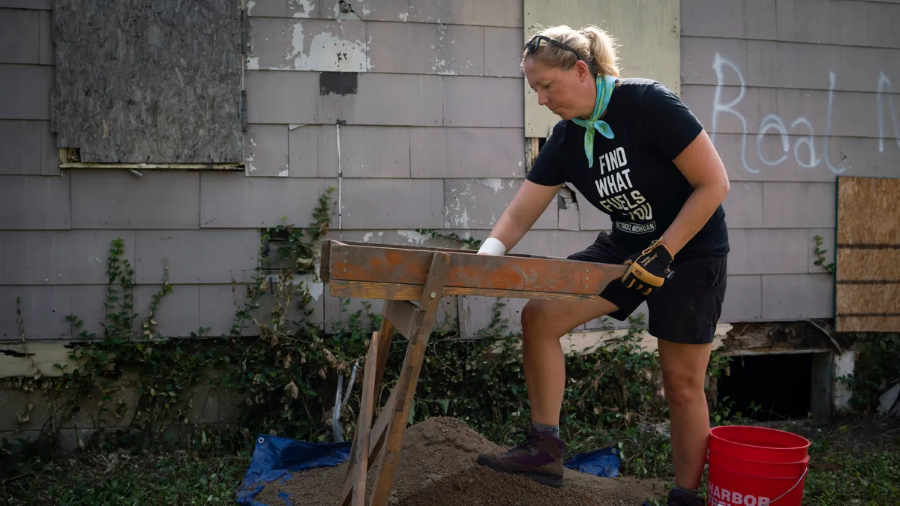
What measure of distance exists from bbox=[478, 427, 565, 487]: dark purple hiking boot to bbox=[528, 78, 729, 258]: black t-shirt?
852mm

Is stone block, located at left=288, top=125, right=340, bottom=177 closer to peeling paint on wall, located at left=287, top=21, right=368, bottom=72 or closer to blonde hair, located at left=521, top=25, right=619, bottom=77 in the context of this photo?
peeling paint on wall, located at left=287, top=21, right=368, bottom=72

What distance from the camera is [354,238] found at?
4402mm

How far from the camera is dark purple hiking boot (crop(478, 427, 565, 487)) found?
293 cm

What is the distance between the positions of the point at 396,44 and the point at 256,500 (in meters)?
2.61

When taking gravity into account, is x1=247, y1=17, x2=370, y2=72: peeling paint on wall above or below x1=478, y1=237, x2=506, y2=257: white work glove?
above

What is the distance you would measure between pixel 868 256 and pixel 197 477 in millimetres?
4448

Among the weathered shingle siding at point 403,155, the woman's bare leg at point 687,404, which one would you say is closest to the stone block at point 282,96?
the weathered shingle siding at point 403,155

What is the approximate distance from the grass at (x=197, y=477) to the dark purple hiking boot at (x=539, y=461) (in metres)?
1.07

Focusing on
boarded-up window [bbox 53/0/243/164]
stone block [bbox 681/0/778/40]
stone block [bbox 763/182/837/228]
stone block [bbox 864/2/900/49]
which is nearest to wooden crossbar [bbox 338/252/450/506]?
boarded-up window [bbox 53/0/243/164]

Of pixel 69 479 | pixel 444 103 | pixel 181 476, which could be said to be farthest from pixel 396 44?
pixel 69 479

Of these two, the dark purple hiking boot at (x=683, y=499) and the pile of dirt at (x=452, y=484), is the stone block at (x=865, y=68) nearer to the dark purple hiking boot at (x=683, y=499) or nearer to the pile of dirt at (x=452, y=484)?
the pile of dirt at (x=452, y=484)

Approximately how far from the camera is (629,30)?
4641mm

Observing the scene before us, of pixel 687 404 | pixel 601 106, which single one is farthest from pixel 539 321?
pixel 601 106

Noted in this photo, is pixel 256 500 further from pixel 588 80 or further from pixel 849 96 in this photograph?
pixel 849 96
